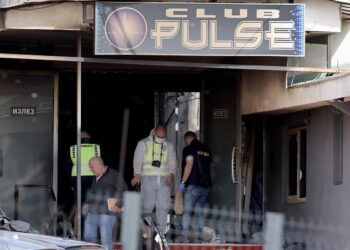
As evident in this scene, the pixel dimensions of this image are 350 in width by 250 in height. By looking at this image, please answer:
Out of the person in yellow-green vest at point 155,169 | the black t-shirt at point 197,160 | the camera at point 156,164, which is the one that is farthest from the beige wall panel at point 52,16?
the black t-shirt at point 197,160

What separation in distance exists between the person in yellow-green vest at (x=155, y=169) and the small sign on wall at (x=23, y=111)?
2.33 m

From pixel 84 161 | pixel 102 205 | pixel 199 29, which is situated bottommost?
pixel 102 205

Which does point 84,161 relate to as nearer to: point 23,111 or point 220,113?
point 23,111

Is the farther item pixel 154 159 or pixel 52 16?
pixel 154 159

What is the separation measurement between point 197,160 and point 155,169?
0.80m

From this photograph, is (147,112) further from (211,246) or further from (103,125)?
(211,246)

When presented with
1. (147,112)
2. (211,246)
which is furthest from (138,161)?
(147,112)

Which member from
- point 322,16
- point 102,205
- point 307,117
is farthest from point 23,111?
point 322,16

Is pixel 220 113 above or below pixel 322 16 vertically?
below

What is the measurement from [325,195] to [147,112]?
5.46m

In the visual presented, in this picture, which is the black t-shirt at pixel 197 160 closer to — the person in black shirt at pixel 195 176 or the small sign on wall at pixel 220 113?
the person in black shirt at pixel 195 176

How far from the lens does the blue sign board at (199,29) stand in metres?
11.5

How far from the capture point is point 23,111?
14625 millimetres

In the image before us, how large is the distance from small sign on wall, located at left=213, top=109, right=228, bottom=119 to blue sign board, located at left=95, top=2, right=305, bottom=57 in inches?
151
